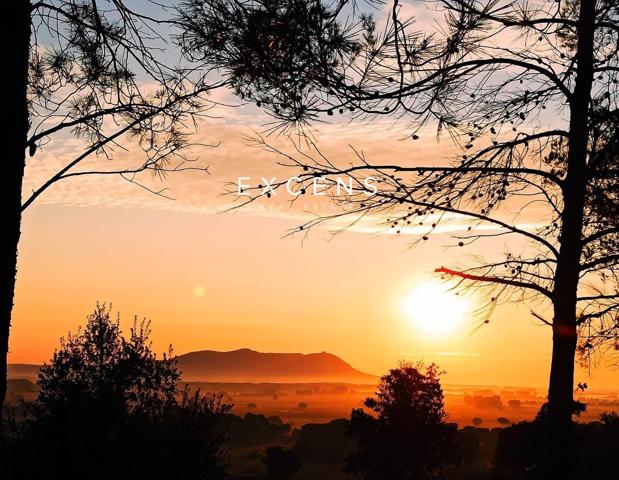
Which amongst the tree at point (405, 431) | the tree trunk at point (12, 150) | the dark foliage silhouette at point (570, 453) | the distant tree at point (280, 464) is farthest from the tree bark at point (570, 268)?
the distant tree at point (280, 464)

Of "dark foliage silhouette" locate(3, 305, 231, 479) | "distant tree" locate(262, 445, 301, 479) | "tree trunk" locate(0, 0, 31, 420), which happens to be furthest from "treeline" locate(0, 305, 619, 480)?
"distant tree" locate(262, 445, 301, 479)

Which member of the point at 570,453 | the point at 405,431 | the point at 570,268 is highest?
the point at 570,268

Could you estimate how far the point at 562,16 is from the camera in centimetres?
1298

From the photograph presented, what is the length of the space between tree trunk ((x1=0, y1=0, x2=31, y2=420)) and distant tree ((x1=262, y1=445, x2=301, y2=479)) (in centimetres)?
6354

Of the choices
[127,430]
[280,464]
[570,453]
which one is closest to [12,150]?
[570,453]

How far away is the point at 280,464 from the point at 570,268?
201 feet

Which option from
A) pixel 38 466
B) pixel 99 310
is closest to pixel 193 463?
pixel 38 466

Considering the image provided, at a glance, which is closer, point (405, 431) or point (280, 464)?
point (405, 431)

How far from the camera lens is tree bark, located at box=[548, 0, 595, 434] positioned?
11.4 m

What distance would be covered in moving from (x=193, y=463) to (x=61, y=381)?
500 cm

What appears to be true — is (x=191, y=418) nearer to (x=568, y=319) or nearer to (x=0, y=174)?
(x=568, y=319)

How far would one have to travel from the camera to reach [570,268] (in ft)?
37.7

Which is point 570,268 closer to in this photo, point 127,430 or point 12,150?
point 12,150

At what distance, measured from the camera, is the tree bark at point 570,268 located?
11352 mm
